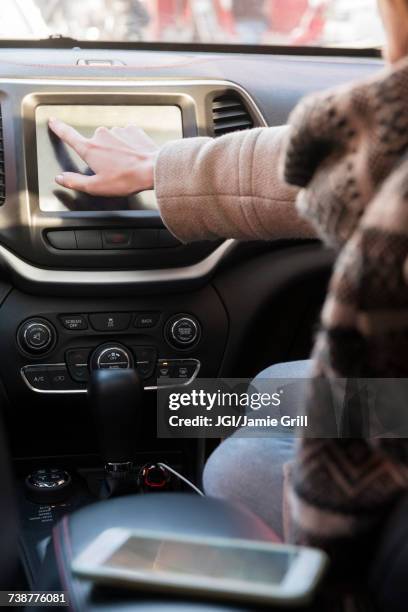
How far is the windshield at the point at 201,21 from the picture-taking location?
1.45 meters

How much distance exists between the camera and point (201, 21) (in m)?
1.59

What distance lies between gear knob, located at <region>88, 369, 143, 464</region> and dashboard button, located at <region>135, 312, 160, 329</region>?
6.9 inches

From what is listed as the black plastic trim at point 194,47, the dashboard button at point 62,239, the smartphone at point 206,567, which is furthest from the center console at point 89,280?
the smartphone at point 206,567

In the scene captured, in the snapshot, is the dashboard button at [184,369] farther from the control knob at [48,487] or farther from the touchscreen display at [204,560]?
the touchscreen display at [204,560]

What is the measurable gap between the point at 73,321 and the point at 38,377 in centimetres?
11

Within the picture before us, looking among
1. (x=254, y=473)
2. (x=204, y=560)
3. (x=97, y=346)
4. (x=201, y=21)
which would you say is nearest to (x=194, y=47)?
(x=201, y=21)

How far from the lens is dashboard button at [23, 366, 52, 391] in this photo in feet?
4.46

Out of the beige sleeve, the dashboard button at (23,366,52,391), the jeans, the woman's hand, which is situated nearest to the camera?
the jeans

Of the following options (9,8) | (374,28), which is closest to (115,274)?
(9,8)

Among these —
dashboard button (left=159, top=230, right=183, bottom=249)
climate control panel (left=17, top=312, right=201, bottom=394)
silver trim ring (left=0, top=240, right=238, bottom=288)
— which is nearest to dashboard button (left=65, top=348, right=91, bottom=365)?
climate control panel (left=17, top=312, right=201, bottom=394)

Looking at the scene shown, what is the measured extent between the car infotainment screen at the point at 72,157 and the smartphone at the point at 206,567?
0.82m

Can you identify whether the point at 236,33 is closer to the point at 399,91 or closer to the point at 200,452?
the point at 200,452

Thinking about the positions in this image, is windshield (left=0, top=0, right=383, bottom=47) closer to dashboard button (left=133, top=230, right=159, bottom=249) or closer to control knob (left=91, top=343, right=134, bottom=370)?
dashboard button (left=133, top=230, right=159, bottom=249)

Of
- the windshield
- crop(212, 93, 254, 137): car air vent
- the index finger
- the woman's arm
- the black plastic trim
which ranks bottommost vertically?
the woman's arm
